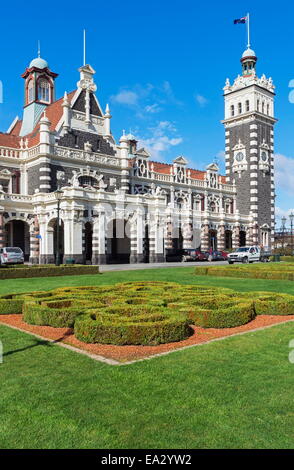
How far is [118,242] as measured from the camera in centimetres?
4731

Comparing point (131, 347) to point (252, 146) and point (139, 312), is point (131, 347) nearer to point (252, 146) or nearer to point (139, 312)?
point (139, 312)

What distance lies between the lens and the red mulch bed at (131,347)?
759 centimetres

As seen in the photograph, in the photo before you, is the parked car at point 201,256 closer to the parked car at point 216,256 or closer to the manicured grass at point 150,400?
the parked car at point 216,256

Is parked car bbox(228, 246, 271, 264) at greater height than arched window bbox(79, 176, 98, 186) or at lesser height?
lesser

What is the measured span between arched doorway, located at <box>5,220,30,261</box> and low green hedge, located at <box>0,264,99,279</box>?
1814 cm

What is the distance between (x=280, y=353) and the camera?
761cm

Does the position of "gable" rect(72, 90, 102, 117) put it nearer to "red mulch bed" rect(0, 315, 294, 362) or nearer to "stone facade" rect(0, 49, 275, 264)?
"stone facade" rect(0, 49, 275, 264)

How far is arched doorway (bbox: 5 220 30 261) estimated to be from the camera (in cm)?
4305

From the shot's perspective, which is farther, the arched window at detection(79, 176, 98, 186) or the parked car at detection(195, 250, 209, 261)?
the parked car at detection(195, 250, 209, 261)

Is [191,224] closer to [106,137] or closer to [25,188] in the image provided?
[106,137]

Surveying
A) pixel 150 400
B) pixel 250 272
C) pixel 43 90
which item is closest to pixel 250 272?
pixel 250 272

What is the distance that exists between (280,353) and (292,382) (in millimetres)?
1537

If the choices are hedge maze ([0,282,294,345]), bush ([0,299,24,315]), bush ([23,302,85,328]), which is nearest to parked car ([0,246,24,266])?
hedge maze ([0,282,294,345])

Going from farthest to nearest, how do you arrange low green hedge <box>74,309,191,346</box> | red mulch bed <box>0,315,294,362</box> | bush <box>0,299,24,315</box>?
bush <box>0,299,24,315</box>, low green hedge <box>74,309,191,346</box>, red mulch bed <box>0,315,294,362</box>
